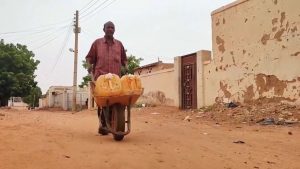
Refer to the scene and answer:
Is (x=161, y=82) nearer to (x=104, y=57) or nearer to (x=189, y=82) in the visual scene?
(x=189, y=82)

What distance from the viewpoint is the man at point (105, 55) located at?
4.94 meters

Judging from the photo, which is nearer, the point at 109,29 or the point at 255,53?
the point at 109,29

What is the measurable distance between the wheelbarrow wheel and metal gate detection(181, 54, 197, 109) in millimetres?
8175

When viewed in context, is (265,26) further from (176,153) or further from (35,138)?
(35,138)

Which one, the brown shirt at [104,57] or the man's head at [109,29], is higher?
the man's head at [109,29]

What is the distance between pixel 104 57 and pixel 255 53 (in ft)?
20.3

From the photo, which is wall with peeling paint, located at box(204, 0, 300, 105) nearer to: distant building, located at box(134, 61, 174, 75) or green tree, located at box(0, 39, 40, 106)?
distant building, located at box(134, 61, 174, 75)

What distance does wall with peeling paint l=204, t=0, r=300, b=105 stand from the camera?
8.56 metres

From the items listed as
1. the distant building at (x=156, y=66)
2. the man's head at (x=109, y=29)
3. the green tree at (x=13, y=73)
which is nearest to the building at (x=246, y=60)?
the man's head at (x=109, y=29)

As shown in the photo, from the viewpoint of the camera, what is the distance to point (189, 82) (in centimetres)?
1296

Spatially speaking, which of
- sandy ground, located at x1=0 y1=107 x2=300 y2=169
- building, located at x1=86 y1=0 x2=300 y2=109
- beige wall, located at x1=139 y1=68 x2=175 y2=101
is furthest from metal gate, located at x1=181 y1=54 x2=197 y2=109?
sandy ground, located at x1=0 y1=107 x2=300 y2=169

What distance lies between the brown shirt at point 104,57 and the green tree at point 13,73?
2370 cm

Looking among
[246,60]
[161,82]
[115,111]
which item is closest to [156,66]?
[161,82]

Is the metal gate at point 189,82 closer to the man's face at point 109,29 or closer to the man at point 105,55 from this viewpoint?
the man at point 105,55
